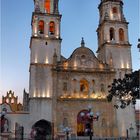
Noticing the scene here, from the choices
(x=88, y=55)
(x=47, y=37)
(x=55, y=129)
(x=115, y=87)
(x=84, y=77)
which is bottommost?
(x=55, y=129)

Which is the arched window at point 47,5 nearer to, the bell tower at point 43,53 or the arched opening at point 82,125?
the bell tower at point 43,53

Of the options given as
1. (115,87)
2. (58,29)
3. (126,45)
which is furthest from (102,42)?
(115,87)

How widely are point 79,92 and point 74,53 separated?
5909mm

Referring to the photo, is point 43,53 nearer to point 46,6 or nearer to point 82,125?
point 46,6

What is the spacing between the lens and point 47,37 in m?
41.3

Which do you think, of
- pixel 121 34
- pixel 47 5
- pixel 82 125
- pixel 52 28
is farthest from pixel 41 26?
pixel 82 125

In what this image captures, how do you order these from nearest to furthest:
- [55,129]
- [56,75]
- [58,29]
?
[55,129] → [56,75] → [58,29]

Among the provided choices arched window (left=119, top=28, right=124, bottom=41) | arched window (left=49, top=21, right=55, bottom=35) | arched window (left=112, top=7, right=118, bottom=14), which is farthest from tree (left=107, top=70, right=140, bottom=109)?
arched window (left=112, top=7, right=118, bottom=14)

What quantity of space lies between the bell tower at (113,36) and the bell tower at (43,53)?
7.35m

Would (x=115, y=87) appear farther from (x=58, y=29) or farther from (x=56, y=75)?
(x=58, y=29)

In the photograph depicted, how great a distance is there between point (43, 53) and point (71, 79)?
5518mm

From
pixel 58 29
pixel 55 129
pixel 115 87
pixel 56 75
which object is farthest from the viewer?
pixel 58 29

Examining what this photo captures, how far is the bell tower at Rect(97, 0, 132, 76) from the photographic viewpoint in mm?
42406

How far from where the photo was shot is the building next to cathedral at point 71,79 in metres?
37.3
